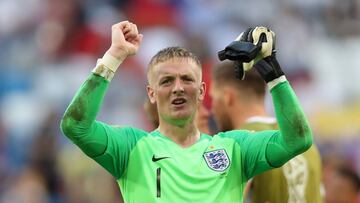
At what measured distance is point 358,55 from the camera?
14.3m

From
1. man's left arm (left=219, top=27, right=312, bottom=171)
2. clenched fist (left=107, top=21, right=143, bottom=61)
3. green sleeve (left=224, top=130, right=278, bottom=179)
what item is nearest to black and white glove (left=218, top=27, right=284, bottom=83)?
man's left arm (left=219, top=27, right=312, bottom=171)

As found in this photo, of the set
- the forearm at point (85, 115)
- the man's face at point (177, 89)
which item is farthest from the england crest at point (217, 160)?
the forearm at point (85, 115)

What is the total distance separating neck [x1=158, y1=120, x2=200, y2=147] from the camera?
5969 mm

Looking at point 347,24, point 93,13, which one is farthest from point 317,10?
point 93,13

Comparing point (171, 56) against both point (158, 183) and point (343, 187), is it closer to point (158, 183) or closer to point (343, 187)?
point (158, 183)

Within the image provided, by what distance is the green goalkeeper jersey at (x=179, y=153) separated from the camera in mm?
5648

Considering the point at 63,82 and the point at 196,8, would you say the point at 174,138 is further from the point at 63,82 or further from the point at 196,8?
the point at 196,8

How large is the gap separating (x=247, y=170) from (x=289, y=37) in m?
8.50

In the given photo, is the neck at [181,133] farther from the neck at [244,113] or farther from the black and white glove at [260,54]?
the neck at [244,113]

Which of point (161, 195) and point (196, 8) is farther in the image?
point (196, 8)

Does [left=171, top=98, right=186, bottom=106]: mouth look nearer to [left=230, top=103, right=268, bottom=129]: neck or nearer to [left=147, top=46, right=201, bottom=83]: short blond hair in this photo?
[left=147, top=46, right=201, bottom=83]: short blond hair

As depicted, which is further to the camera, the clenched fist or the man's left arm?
the clenched fist

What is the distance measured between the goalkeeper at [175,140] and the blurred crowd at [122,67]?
20.1ft

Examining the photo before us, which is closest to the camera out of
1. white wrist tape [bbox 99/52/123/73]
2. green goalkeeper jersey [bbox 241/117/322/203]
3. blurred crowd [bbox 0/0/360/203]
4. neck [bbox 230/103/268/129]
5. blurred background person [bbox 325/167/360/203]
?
white wrist tape [bbox 99/52/123/73]
